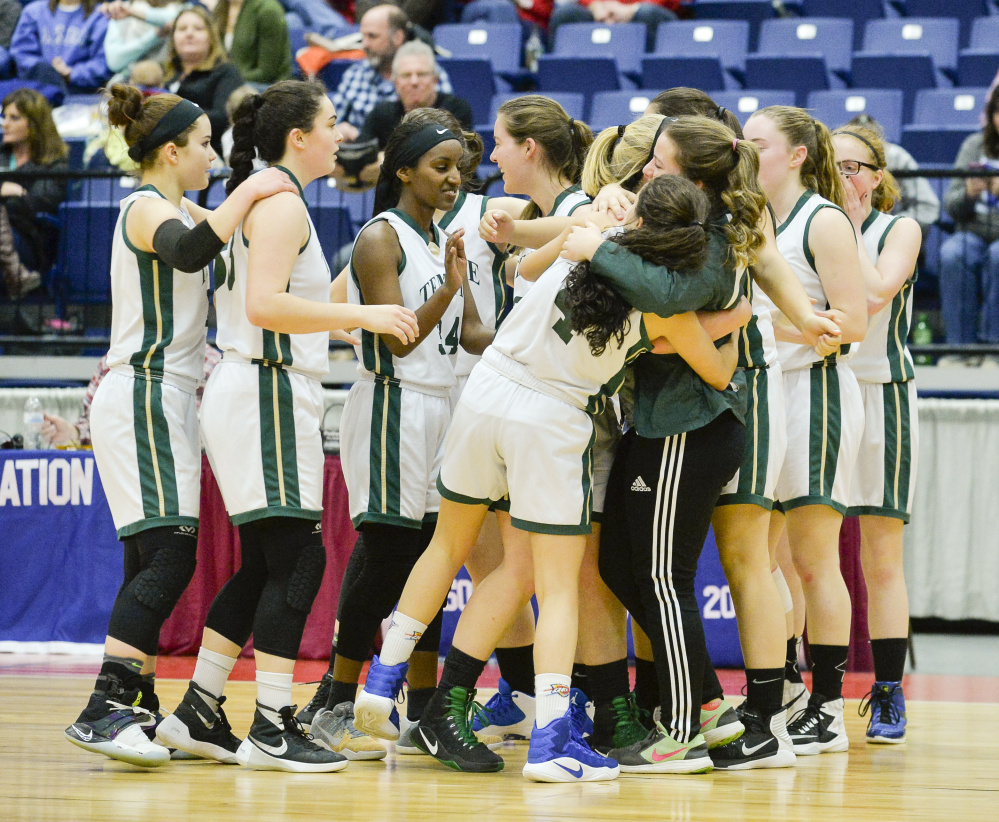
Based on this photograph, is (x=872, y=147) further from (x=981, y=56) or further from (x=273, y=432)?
(x=981, y=56)

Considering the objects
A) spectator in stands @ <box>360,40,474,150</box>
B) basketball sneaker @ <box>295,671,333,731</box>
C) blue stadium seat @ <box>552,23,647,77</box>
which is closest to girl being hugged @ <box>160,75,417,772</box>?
basketball sneaker @ <box>295,671,333,731</box>

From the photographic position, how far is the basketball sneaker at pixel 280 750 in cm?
318

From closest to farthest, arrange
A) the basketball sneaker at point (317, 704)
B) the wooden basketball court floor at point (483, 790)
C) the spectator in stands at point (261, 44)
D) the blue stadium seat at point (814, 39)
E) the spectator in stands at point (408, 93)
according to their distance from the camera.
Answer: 1. the wooden basketball court floor at point (483, 790)
2. the basketball sneaker at point (317, 704)
3. the spectator in stands at point (408, 93)
4. the spectator in stands at point (261, 44)
5. the blue stadium seat at point (814, 39)

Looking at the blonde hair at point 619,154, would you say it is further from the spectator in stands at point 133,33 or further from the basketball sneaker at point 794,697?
the spectator in stands at point 133,33

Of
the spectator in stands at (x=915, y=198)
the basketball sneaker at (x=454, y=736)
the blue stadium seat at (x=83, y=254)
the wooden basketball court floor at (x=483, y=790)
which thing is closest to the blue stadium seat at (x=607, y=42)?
the spectator in stands at (x=915, y=198)

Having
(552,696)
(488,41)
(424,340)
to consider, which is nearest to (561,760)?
(552,696)

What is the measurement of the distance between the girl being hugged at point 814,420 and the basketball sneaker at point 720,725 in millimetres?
388

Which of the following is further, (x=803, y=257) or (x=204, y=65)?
(x=204, y=65)

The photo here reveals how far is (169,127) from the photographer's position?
335cm

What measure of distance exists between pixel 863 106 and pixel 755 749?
219 inches

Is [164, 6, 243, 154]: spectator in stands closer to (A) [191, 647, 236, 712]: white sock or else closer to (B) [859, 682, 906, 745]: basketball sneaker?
(A) [191, 647, 236, 712]: white sock

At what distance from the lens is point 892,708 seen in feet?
12.6

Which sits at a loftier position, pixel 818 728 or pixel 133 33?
pixel 133 33

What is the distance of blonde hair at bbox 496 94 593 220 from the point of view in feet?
12.2
